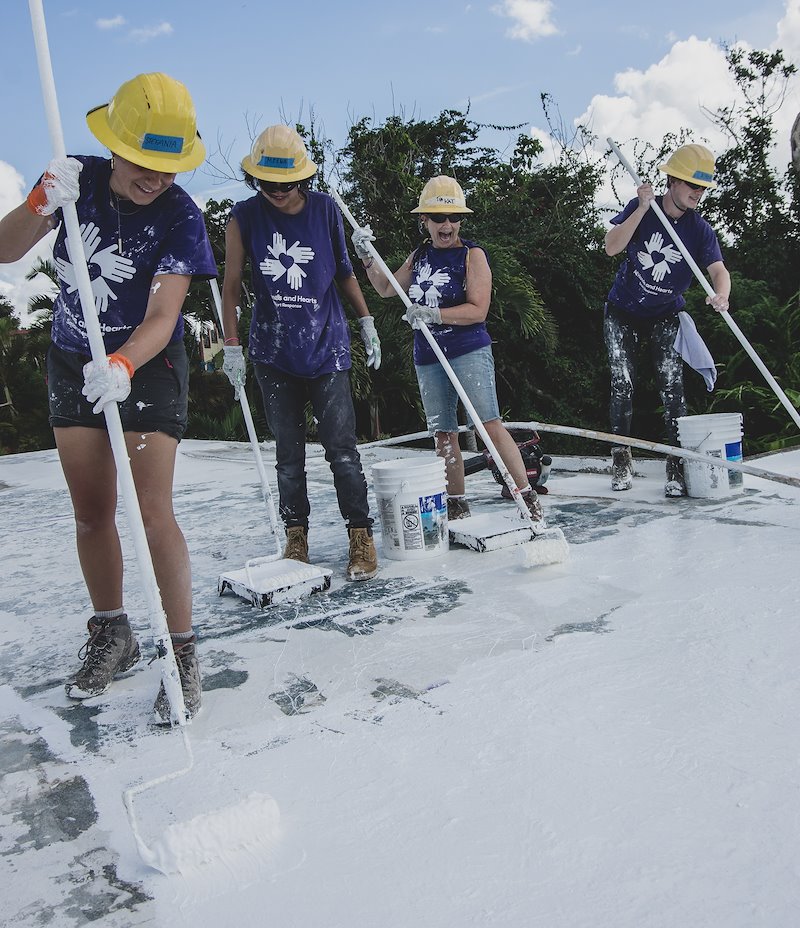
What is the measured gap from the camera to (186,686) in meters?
1.92

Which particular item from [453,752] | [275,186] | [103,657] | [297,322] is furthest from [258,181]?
[453,752]

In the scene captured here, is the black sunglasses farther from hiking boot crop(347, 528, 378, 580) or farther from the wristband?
the wristband

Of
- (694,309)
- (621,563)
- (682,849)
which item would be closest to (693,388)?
(694,309)

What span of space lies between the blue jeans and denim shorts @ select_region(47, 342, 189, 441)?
968 mm

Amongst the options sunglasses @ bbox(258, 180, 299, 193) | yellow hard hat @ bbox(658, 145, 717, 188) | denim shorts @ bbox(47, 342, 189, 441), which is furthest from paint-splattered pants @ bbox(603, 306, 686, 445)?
denim shorts @ bbox(47, 342, 189, 441)

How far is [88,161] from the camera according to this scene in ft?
6.39

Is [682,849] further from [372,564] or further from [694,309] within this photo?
[694,309]

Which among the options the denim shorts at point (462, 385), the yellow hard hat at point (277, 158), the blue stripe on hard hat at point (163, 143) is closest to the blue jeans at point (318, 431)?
the denim shorts at point (462, 385)

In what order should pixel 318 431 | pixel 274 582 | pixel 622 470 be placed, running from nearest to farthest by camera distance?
1. pixel 274 582
2. pixel 318 431
3. pixel 622 470

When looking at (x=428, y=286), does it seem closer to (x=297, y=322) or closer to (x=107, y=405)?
(x=297, y=322)

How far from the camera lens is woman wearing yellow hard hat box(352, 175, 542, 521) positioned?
10.8 ft

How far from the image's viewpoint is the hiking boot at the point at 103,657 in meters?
2.07

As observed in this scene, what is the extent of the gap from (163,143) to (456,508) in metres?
2.19

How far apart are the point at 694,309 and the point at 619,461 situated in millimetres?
4113
